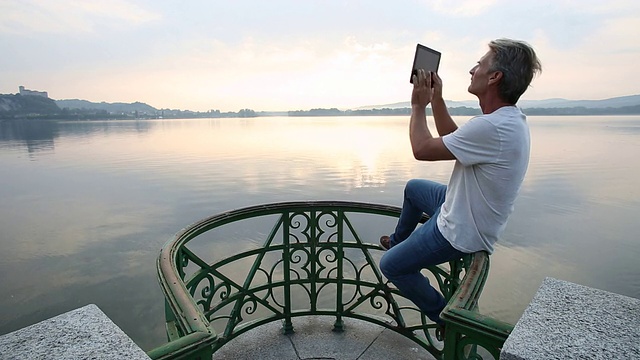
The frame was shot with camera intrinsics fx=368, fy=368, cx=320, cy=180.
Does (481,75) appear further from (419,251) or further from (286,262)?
(286,262)

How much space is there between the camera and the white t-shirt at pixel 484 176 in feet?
5.08

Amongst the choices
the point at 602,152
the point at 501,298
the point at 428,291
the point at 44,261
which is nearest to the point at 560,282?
the point at 428,291

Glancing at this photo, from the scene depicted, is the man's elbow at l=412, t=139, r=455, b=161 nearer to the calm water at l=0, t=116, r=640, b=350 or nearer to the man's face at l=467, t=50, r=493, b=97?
the man's face at l=467, t=50, r=493, b=97

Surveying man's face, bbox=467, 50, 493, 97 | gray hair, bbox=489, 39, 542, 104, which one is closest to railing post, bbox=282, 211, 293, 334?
man's face, bbox=467, 50, 493, 97

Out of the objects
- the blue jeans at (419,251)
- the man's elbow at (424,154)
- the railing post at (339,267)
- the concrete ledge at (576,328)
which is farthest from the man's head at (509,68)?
the railing post at (339,267)

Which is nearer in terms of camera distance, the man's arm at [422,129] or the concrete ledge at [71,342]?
the concrete ledge at [71,342]

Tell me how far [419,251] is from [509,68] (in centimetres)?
97

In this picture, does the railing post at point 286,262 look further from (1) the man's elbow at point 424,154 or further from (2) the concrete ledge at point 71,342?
(2) the concrete ledge at point 71,342

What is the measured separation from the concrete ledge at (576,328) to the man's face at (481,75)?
0.92m

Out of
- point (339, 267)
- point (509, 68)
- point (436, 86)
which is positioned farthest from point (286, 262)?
point (509, 68)

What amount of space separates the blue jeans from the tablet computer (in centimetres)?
69

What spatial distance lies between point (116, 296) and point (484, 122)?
8153 millimetres

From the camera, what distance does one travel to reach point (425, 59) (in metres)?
1.96

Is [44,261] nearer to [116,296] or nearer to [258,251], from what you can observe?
→ [116,296]
